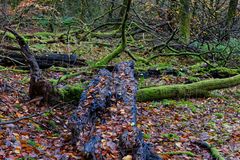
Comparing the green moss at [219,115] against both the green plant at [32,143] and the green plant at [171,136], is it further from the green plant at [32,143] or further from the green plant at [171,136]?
the green plant at [32,143]

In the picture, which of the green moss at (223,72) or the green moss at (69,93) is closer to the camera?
the green moss at (69,93)

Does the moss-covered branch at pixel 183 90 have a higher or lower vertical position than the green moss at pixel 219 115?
higher

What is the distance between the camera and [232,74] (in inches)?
463

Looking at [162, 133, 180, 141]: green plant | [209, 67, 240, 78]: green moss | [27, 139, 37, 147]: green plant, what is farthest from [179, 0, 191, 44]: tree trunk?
[27, 139, 37, 147]: green plant

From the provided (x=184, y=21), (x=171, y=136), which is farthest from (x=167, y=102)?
(x=184, y=21)

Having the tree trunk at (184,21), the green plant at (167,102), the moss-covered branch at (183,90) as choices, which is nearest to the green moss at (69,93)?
the moss-covered branch at (183,90)

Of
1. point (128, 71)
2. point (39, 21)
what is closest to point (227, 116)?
point (128, 71)

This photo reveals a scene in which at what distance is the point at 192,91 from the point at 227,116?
1.55 metres

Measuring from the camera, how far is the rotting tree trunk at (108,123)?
4.43 m

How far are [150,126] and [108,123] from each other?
7.31 feet

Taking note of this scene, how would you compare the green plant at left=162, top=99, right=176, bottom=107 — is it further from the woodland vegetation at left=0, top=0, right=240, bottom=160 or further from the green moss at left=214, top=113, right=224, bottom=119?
the green moss at left=214, top=113, right=224, bottom=119

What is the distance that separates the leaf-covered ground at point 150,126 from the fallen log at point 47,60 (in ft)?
1.94

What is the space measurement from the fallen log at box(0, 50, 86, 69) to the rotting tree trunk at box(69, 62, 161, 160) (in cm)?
376

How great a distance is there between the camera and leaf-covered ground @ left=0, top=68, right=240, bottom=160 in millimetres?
4832
